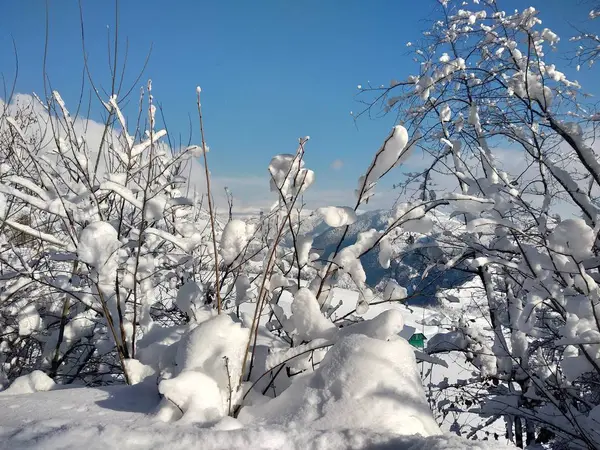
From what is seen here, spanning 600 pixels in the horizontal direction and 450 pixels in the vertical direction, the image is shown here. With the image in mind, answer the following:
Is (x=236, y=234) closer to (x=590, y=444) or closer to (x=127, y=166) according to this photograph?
(x=127, y=166)

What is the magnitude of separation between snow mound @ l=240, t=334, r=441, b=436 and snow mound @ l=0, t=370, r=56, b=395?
76 centimetres

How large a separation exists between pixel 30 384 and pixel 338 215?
3.94ft

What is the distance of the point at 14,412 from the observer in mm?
1120

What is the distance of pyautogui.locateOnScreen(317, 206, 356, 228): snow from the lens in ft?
4.61

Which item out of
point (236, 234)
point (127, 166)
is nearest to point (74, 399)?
point (236, 234)

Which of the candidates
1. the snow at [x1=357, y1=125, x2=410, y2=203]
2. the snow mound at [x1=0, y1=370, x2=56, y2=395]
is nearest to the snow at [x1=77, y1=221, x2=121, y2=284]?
the snow mound at [x1=0, y1=370, x2=56, y2=395]

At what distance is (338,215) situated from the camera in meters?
1.43

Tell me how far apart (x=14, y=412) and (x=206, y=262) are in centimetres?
278

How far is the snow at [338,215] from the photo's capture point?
141 centimetres

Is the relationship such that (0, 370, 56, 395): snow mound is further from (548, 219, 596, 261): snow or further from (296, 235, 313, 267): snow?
(548, 219, 596, 261): snow

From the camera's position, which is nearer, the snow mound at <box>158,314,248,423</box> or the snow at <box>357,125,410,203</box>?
the snow mound at <box>158,314,248,423</box>

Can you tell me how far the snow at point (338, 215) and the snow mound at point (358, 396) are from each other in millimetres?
376

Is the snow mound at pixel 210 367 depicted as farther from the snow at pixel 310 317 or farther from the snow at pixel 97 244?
the snow at pixel 97 244

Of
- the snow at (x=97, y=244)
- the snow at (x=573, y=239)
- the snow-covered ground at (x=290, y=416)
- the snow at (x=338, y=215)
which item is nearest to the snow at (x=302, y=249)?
the snow at (x=338, y=215)
